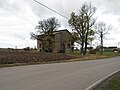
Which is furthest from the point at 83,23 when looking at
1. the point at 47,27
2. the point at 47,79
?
the point at 47,79

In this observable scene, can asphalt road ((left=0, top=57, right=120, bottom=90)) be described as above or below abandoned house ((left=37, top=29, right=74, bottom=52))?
below

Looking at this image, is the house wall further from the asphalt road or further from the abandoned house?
the asphalt road

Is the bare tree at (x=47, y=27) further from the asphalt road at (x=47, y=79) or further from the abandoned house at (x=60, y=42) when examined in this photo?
the asphalt road at (x=47, y=79)

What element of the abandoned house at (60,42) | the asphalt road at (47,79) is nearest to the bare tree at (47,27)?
the abandoned house at (60,42)

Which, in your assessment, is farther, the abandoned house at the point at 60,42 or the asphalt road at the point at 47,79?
the abandoned house at the point at 60,42

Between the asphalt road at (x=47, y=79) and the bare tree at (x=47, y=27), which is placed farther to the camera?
the bare tree at (x=47, y=27)

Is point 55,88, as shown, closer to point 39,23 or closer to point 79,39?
point 79,39

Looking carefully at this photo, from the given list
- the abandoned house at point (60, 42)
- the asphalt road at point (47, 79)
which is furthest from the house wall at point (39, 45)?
the asphalt road at point (47, 79)

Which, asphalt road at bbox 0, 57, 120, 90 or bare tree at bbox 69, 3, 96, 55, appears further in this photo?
bare tree at bbox 69, 3, 96, 55

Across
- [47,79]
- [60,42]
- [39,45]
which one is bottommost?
[47,79]

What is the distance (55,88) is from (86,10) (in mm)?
61480

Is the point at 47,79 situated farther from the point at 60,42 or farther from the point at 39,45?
the point at 39,45

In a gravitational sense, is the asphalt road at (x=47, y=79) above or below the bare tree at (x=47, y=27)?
below

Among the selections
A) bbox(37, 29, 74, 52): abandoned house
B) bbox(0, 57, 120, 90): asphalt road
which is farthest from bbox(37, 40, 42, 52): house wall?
bbox(0, 57, 120, 90): asphalt road
